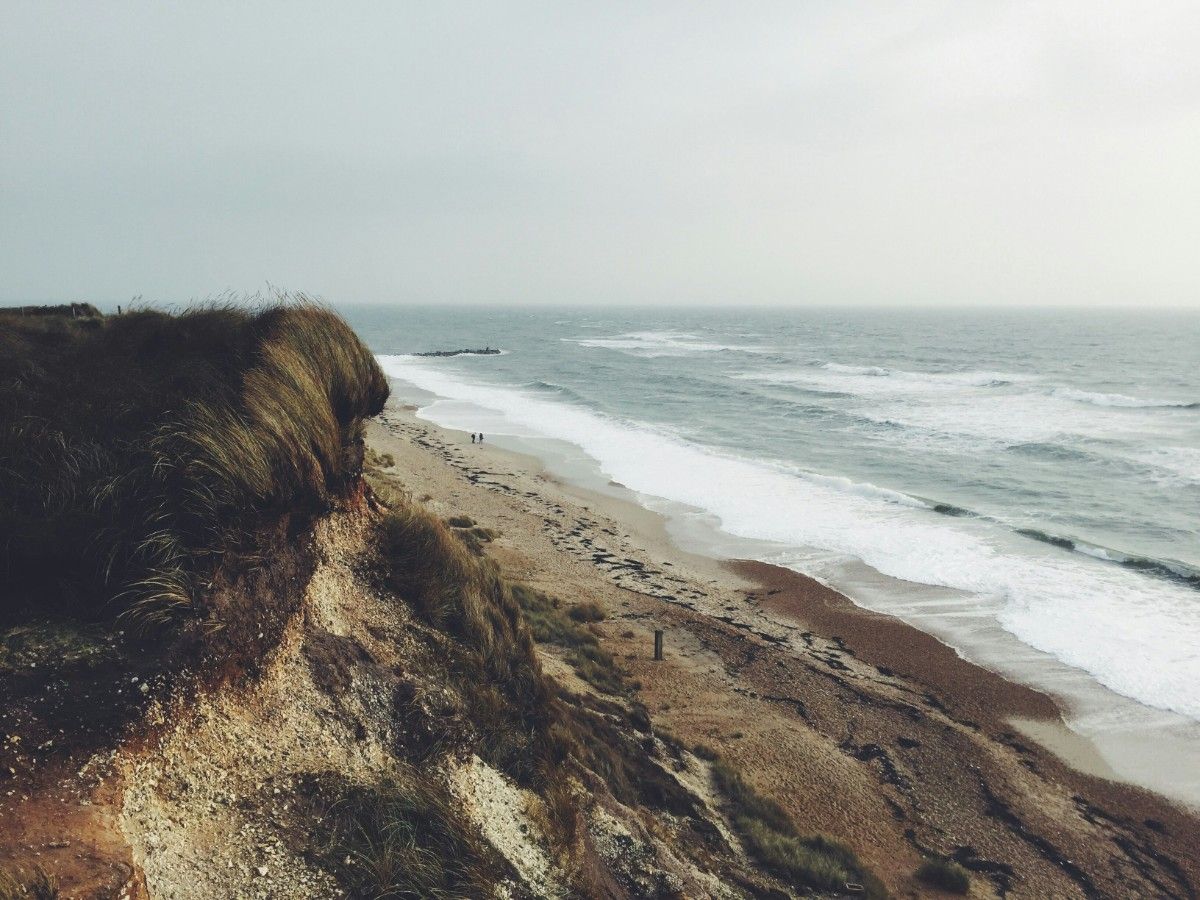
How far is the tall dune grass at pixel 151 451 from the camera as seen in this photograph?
16.3ft

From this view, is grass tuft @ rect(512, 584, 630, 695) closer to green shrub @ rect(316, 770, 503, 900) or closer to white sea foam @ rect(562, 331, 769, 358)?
green shrub @ rect(316, 770, 503, 900)

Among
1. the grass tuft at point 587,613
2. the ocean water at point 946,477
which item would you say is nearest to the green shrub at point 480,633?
the grass tuft at point 587,613

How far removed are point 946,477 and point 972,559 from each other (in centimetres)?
1047

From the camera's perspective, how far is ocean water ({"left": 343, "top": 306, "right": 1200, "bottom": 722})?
17.3 metres

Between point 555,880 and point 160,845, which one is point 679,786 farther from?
point 160,845

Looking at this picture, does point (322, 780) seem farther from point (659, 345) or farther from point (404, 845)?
point (659, 345)

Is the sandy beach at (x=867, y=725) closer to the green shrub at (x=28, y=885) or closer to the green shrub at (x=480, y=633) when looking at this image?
the green shrub at (x=480, y=633)

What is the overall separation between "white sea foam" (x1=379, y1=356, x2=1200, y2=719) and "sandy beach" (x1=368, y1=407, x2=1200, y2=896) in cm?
287

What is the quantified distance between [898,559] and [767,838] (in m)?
14.1

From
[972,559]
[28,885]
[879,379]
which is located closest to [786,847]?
[28,885]

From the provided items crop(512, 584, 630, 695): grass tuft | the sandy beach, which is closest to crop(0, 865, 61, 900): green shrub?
the sandy beach

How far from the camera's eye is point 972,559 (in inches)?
826

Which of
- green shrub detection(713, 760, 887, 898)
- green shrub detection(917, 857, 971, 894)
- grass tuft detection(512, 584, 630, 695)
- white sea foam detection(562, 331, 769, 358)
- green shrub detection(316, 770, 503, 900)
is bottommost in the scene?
green shrub detection(917, 857, 971, 894)

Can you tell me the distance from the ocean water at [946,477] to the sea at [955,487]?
11cm
